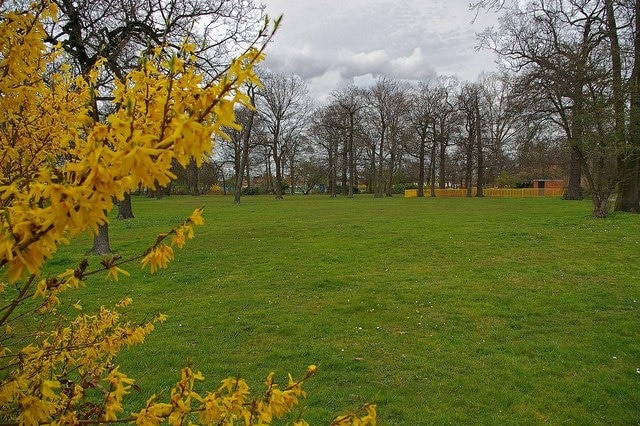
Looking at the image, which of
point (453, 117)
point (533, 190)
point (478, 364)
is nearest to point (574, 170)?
point (453, 117)

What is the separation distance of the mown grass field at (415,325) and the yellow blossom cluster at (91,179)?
1.47ft

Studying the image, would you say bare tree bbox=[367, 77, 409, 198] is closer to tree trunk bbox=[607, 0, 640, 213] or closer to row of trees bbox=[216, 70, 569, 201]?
row of trees bbox=[216, 70, 569, 201]

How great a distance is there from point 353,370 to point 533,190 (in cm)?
5690

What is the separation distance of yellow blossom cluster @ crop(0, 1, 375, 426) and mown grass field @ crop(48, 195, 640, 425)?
1.47 ft

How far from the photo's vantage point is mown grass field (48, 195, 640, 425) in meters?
Result: 4.26

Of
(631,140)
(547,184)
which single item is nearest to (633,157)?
(631,140)

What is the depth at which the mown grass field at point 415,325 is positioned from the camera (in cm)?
426

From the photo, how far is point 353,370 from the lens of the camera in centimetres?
488

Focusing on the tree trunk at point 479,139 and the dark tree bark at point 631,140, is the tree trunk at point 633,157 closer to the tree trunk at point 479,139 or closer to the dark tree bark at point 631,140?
the dark tree bark at point 631,140

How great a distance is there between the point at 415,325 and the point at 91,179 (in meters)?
5.75

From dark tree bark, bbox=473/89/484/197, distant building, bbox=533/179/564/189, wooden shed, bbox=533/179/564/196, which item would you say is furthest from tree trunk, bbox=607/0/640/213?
distant building, bbox=533/179/564/189

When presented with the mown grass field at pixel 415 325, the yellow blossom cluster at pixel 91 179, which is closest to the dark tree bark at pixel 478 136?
the mown grass field at pixel 415 325

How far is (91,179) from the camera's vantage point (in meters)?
1.16

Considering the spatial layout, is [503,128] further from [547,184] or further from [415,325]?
[415,325]
